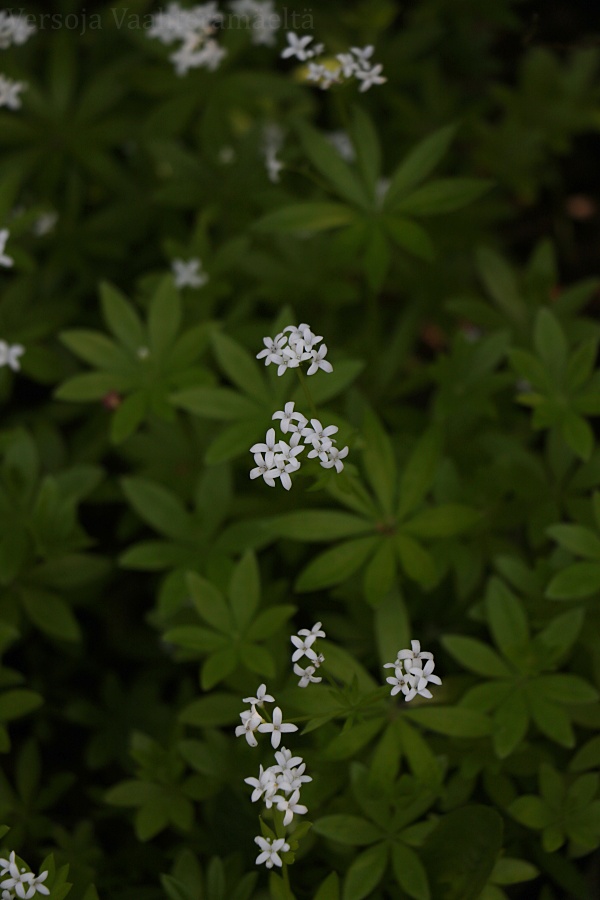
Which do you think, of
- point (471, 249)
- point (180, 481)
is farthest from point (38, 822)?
point (471, 249)

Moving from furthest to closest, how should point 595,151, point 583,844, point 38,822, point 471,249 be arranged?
point 595,151
point 471,249
point 38,822
point 583,844

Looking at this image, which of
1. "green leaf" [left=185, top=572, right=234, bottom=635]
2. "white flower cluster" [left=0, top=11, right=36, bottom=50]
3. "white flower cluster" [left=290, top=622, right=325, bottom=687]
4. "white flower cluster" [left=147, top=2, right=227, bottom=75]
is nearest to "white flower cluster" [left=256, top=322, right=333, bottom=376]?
"white flower cluster" [left=290, top=622, right=325, bottom=687]

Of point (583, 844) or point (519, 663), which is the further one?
point (519, 663)

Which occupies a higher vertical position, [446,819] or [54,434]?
[54,434]

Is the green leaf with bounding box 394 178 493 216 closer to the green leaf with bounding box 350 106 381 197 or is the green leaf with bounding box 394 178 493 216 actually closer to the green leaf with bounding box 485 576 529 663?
the green leaf with bounding box 350 106 381 197

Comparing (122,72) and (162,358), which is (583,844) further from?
(122,72)

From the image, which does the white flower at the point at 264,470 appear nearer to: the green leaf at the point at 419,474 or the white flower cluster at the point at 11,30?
the green leaf at the point at 419,474

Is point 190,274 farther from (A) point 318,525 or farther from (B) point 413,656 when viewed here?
(B) point 413,656

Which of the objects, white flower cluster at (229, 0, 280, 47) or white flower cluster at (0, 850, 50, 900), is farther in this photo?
white flower cluster at (229, 0, 280, 47)
